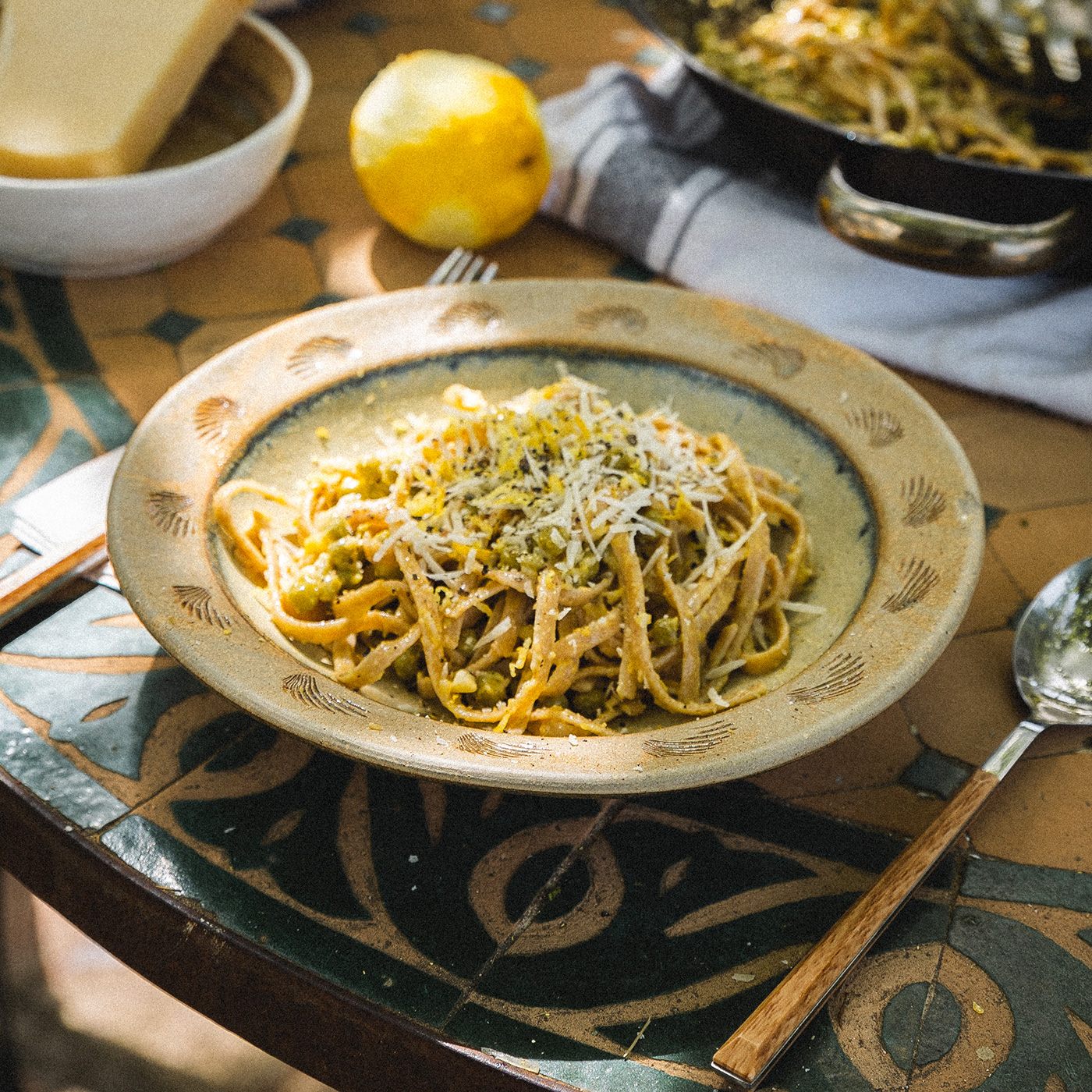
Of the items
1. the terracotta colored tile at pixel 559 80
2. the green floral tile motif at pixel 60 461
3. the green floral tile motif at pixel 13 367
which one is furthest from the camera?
the terracotta colored tile at pixel 559 80

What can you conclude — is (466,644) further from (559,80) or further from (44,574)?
(559,80)

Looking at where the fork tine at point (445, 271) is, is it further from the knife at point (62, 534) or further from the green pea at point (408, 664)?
the green pea at point (408, 664)

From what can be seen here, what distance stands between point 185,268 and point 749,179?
128cm

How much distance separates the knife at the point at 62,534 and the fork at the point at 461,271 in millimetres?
694

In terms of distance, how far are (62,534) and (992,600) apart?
4.43 feet

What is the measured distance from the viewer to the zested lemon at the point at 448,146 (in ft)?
6.42

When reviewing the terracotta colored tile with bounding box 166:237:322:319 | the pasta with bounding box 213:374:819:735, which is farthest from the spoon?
the terracotta colored tile with bounding box 166:237:322:319

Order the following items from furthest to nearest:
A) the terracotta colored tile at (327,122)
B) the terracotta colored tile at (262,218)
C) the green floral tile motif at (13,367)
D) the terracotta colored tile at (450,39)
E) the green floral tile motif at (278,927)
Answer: the terracotta colored tile at (450,39) → the terracotta colored tile at (327,122) → the terracotta colored tile at (262,218) → the green floral tile motif at (13,367) → the green floral tile motif at (278,927)

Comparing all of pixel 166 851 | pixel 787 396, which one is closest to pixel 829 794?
pixel 787 396

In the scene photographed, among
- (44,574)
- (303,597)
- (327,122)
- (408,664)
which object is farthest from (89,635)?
(327,122)

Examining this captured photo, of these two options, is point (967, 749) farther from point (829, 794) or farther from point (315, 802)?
point (315, 802)

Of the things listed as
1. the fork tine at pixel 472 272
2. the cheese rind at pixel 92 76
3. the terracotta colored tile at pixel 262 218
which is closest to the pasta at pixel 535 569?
the fork tine at pixel 472 272

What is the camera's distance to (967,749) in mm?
1300

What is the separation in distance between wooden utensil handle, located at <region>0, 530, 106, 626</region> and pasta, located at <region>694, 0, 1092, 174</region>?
1.62 meters
